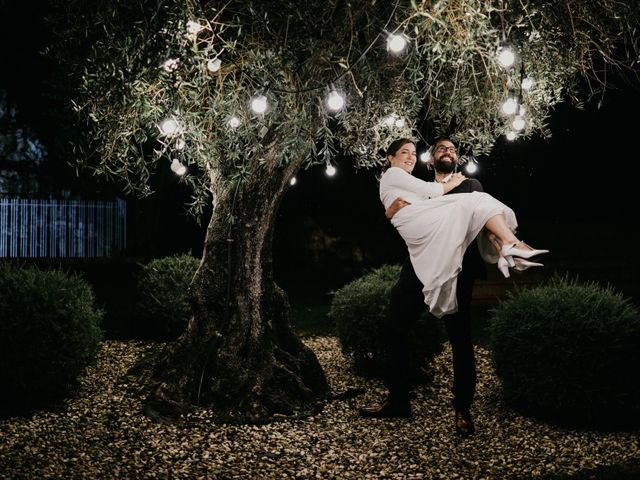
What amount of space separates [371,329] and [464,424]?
1.87m

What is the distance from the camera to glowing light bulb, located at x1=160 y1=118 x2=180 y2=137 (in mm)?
5391

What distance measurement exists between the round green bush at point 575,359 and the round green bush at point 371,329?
1.02 metres

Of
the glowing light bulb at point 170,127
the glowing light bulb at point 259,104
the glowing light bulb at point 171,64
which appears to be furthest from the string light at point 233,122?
the glowing light bulb at point 171,64

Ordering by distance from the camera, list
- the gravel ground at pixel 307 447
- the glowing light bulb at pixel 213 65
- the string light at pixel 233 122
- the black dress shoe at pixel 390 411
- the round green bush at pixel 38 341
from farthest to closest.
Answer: the round green bush at pixel 38 341 < the black dress shoe at pixel 390 411 < the string light at pixel 233 122 < the glowing light bulb at pixel 213 65 < the gravel ground at pixel 307 447

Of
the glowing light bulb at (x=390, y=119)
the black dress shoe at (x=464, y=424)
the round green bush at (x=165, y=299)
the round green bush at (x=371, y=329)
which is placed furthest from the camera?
the round green bush at (x=165, y=299)

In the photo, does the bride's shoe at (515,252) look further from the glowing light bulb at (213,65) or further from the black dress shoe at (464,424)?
the glowing light bulb at (213,65)

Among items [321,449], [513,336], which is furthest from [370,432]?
[513,336]

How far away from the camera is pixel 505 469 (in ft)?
16.2

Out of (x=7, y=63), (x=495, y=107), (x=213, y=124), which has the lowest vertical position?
(x=213, y=124)

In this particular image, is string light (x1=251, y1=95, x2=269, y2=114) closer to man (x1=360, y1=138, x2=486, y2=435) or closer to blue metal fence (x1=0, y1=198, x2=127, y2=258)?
man (x1=360, y1=138, x2=486, y2=435)

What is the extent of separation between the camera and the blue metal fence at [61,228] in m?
17.9

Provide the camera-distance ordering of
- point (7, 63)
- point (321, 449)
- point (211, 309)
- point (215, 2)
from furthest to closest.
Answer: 1. point (7, 63)
2. point (211, 309)
3. point (215, 2)
4. point (321, 449)

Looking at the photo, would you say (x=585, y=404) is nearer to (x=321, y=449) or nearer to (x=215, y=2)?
(x=321, y=449)

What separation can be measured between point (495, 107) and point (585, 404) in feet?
10.8
